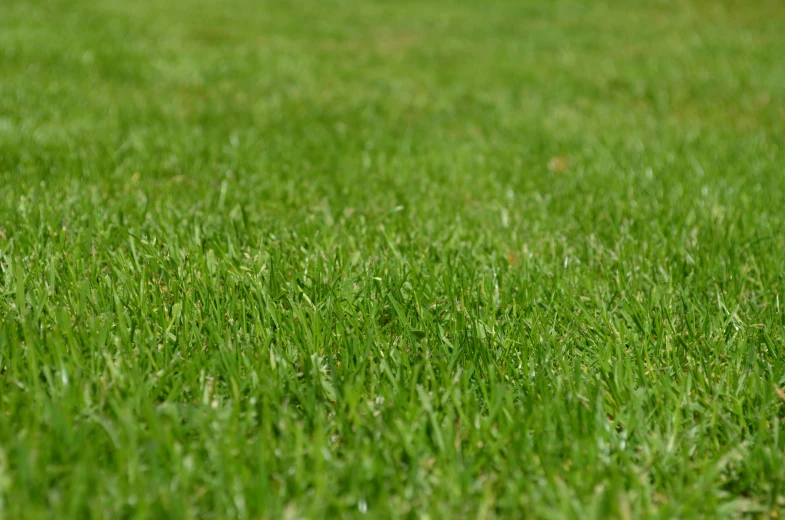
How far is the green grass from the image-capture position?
1.43m

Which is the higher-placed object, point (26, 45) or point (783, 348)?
point (26, 45)

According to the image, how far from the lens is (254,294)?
86.2 inches

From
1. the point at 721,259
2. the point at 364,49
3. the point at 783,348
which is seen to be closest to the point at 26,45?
the point at 364,49

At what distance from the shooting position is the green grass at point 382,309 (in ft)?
4.69

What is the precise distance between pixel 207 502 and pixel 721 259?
83.9 inches

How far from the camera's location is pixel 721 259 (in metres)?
2.65

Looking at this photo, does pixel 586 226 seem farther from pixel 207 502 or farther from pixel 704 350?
pixel 207 502

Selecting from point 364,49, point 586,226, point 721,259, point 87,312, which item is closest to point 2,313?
point 87,312

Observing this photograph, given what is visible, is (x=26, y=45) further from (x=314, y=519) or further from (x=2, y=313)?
(x=314, y=519)

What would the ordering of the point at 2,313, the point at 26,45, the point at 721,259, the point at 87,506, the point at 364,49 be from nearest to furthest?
the point at 87,506
the point at 2,313
the point at 721,259
the point at 26,45
the point at 364,49

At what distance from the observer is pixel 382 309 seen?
218cm

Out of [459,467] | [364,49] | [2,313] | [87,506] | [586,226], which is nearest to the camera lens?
[87,506]

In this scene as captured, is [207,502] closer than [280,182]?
Yes

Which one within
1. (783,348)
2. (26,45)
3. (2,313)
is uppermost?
(26,45)
